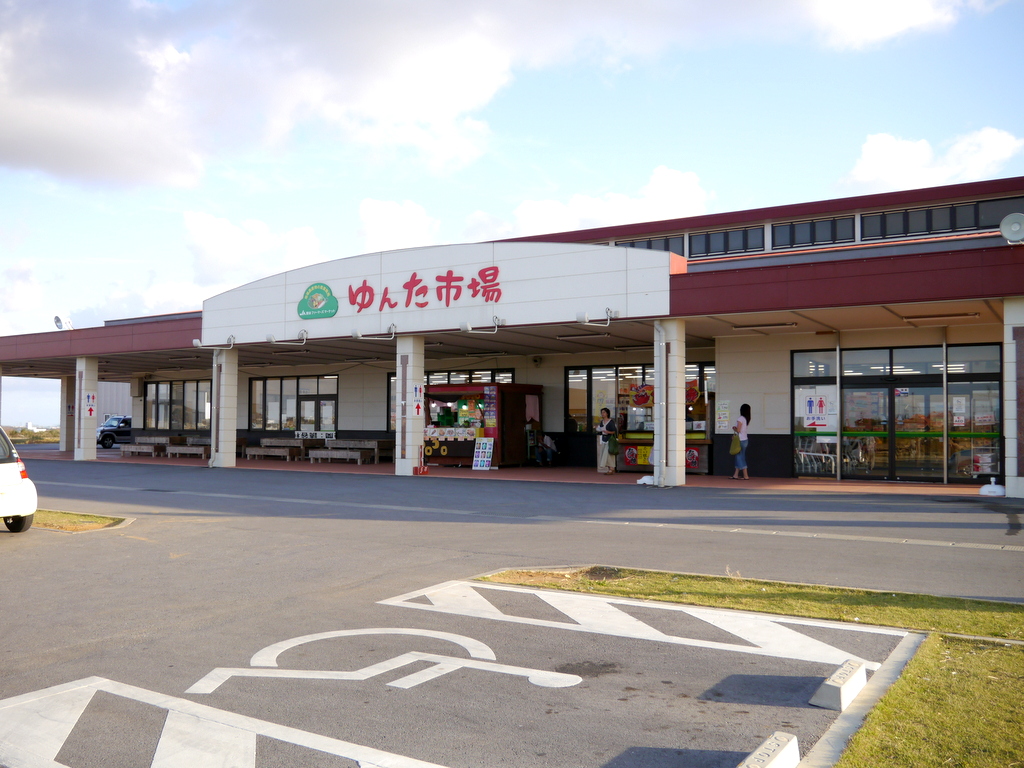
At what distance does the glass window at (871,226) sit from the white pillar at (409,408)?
13.7 m

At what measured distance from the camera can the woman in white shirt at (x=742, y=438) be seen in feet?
66.4

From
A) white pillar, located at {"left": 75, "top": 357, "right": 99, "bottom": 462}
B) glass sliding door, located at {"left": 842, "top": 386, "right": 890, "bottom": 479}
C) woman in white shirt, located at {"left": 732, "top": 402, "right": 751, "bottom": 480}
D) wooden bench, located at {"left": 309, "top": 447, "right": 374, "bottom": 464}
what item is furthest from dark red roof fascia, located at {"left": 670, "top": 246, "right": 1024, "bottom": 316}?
white pillar, located at {"left": 75, "top": 357, "right": 99, "bottom": 462}

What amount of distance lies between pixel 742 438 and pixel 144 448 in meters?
23.8

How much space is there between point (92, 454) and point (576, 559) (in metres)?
26.3

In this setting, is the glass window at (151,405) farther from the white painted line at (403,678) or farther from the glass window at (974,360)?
the white painted line at (403,678)

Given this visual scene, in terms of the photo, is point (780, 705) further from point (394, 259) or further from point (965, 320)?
point (394, 259)

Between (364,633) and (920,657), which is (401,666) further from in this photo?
(920,657)

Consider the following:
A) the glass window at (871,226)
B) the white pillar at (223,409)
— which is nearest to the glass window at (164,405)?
the white pillar at (223,409)

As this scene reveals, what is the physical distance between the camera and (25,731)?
437 cm

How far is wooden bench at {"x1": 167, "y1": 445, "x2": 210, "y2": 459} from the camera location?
32.5 m

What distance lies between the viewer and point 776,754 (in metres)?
3.68

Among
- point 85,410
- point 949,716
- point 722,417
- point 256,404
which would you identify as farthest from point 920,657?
point 256,404

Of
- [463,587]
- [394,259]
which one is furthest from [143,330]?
[463,587]

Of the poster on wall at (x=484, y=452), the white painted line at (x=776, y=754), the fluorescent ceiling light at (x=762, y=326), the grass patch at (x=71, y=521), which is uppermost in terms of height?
the fluorescent ceiling light at (x=762, y=326)
